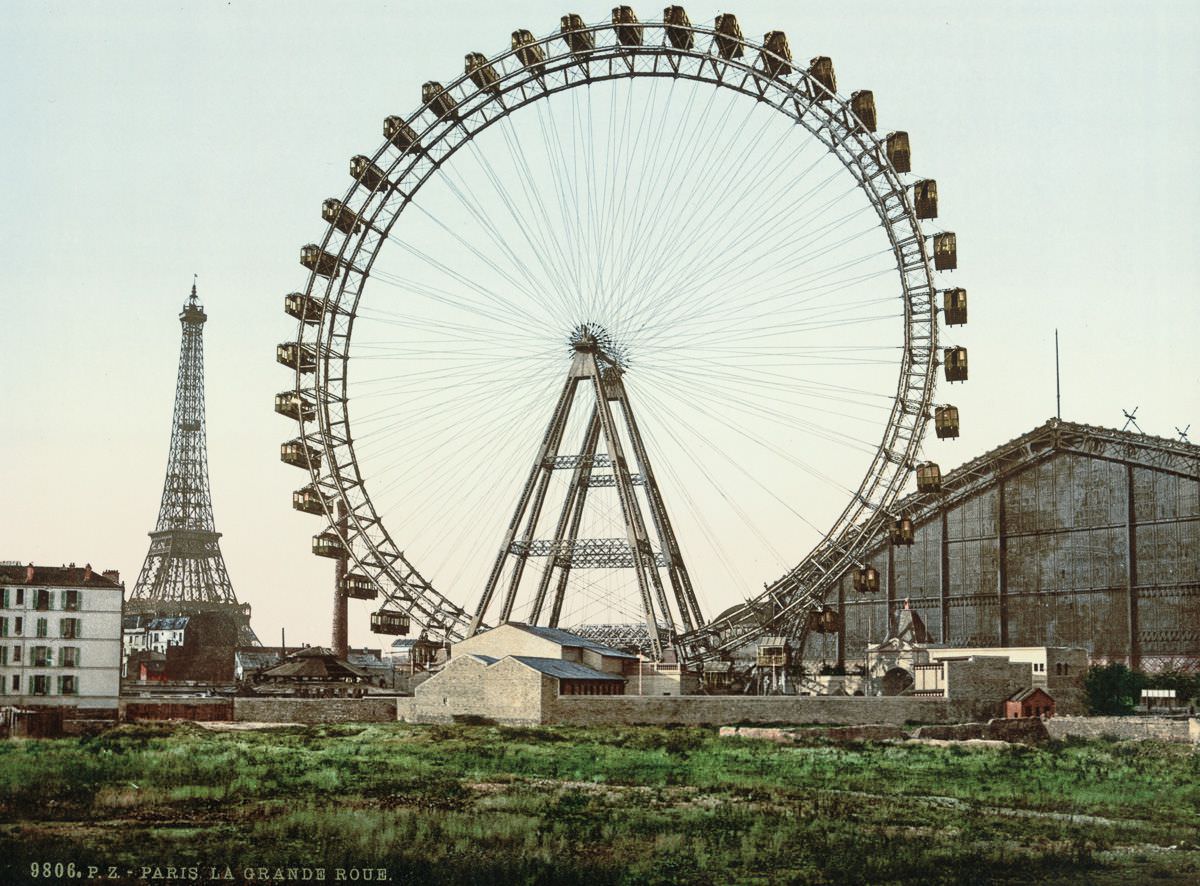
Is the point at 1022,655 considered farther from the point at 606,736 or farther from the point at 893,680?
the point at 606,736

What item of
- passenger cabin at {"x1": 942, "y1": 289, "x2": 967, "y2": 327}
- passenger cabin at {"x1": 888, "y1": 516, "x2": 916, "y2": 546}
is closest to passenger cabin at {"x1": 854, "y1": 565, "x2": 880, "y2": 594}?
passenger cabin at {"x1": 888, "y1": 516, "x2": 916, "y2": 546}

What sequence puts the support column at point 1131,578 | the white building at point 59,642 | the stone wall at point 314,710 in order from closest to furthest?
the white building at point 59,642 < the stone wall at point 314,710 < the support column at point 1131,578

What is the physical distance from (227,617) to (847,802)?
99524 millimetres

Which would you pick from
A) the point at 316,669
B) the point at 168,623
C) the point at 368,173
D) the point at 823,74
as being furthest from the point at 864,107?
the point at 168,623

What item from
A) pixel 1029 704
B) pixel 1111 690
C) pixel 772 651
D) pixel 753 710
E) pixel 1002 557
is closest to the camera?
pixel 753 710

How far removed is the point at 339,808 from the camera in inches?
1185

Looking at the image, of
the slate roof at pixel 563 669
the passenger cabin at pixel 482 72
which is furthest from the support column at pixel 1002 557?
the passenger cabin at pixel 482 72

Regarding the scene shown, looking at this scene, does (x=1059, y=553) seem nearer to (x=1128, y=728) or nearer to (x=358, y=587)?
(x=1128, y=728)

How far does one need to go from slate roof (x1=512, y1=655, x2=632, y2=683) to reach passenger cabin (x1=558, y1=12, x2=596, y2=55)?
25986 millimetres

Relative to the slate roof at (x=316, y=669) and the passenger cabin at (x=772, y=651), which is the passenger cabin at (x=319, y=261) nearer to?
the slate roof at (x=316, y=669)

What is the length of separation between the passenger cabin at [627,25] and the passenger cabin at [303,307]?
61.9 ft

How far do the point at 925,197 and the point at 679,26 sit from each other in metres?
12.5

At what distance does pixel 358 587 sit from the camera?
6650cm

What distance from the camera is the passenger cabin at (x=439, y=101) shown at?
6347cm
